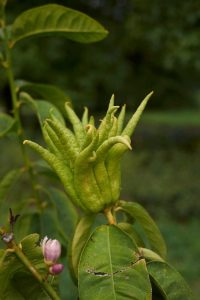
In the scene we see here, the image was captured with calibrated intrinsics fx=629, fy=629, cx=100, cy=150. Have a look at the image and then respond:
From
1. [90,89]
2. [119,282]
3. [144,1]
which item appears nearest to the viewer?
[119,282]

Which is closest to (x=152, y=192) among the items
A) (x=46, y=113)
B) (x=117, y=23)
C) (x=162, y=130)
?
(x=162, y=130)

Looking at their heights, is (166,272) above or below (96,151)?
below

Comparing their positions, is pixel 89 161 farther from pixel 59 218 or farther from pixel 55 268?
pixel 59 218

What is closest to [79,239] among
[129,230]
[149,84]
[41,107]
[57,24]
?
[129,230]

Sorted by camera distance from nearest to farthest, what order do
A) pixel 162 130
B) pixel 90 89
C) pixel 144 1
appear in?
pixel 144 1, pixel 162 130, pixel 90 89

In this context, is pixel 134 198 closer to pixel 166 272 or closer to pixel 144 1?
pixel 144 1

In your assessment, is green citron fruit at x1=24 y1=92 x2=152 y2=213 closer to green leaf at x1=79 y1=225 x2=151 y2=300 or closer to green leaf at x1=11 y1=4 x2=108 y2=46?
green leaf at x1=79 y1=225 x2=151 y2=300

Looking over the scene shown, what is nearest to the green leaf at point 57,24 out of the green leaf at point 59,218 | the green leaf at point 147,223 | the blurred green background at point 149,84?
the green leaf at point 59,218
